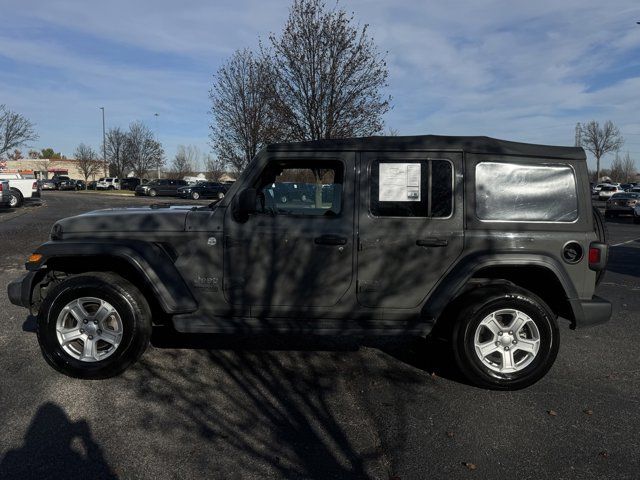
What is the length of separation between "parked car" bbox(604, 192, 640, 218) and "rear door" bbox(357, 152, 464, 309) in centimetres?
2722

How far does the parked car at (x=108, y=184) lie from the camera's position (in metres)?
63.8

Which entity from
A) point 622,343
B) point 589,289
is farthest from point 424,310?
point 622,343

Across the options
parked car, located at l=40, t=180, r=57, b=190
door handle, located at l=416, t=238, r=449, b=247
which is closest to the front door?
door handle, located at l=416, t=238, r=449, b=247

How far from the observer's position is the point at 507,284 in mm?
4477

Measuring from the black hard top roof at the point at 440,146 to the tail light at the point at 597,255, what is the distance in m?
0.74

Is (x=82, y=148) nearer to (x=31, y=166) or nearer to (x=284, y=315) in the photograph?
(x=31, y=166)

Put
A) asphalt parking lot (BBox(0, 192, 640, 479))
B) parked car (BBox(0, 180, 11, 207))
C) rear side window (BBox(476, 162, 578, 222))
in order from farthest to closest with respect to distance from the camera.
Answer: parked car (BBox(0, 180, 11, 207))
rear side window (BBox(476, 162, 578, 222))
asphalt parking lot (BBox(0, 192, 640, 479))

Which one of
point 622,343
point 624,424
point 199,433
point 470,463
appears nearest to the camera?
point 470,463

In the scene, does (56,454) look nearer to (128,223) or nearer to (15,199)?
(128,223)

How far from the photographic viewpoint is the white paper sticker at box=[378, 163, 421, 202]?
4.41 meters

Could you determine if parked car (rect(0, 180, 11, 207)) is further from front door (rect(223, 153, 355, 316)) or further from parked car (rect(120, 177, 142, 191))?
parked car (rect(120, 177, 142, 191))

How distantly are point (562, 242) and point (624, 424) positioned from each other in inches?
55.4

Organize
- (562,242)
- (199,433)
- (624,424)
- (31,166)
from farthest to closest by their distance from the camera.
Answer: (31,166), (562,242), (624,424), (199,433)

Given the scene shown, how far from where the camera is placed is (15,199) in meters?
24.6
